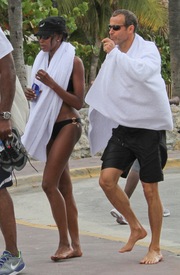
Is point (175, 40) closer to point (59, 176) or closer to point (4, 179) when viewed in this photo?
point (59, 176)

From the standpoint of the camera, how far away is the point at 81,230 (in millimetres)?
9594

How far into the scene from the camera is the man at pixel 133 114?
276 inches

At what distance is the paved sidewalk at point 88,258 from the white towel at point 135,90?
1.02 m

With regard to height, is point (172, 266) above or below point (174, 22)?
above

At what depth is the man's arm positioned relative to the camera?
6.39 meters

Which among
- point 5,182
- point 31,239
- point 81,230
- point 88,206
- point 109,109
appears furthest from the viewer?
point 88,206

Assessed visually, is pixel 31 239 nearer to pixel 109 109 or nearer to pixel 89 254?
pixel 89 254

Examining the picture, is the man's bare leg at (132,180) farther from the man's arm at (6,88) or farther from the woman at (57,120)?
the man's arm at (6,88)

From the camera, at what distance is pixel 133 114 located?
7023 millimetres

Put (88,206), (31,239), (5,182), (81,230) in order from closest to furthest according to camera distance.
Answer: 1. (5,182)
2. (31,239)
3. (81,230)
4. (88,206)

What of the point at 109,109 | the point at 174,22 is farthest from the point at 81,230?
the point at 174,22

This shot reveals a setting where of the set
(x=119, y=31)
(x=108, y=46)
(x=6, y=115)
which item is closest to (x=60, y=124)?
(x=108, y=46)

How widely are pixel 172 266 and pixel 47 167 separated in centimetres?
117

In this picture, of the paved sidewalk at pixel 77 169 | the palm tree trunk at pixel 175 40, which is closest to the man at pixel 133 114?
the paved sidewalk at pixel 77 169
